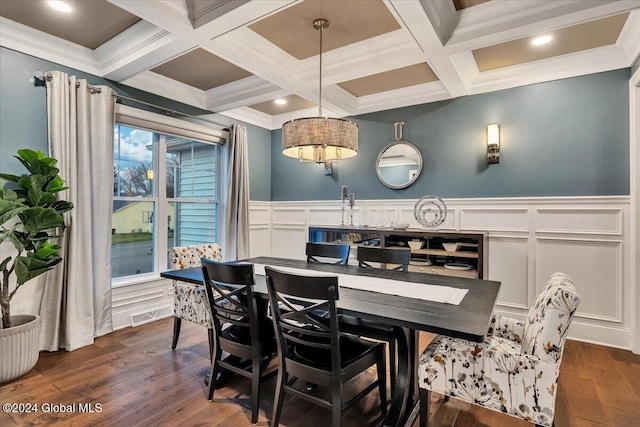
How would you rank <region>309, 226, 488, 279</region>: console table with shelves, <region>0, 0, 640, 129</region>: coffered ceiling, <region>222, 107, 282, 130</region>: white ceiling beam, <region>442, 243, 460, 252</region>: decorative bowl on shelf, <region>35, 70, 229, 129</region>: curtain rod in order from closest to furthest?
<region>0, 0, 640, 129</region>: coffered ceiling → <region>35, 70, 229, 129</region>: curtain rod → <region>309, 226, 488, 279</region>: console table with shelves → <region>442, 243, 460, 252</region>: decorative bowl on shelf → <region>222, 107, 282, 130</region>: white ceiling beam

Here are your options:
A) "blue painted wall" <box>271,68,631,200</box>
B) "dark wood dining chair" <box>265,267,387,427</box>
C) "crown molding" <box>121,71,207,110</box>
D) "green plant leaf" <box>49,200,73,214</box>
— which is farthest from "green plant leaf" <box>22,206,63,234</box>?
"blue painted wall" <box>271,68,631,200</box>

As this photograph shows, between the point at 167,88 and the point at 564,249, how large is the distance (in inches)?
178

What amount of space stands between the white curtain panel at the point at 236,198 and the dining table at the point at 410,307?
6.32ft

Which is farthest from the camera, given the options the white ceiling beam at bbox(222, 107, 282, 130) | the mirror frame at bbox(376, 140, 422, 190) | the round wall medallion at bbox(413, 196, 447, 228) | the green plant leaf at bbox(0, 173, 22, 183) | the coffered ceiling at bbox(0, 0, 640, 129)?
the white ceiling beam at bbox(222, 107, 282, 130)

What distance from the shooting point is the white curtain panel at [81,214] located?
2900 mm

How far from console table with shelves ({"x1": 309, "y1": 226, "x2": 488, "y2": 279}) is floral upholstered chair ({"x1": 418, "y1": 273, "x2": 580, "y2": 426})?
153 centimetres

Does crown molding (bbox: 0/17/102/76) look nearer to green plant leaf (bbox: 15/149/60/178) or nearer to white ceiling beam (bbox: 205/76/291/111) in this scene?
green plant leaf (bbox: 15/149/60/178)

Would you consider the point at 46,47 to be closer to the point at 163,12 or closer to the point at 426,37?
the point at 163,12

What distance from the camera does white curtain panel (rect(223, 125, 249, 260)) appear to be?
452 cm

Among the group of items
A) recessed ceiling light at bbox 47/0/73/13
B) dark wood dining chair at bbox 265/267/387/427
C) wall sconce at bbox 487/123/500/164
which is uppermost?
recessed ceiling light at bbox 47/0/73/13

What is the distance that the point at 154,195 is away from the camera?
392 cm

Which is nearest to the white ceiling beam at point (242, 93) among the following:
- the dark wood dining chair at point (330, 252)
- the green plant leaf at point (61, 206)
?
the dark wood dining chair at point (330, 252)

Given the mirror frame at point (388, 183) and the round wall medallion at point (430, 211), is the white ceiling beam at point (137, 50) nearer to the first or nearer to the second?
the mirror frame at point (388, 183)

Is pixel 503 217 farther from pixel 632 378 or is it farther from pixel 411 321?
pixel 411 321
